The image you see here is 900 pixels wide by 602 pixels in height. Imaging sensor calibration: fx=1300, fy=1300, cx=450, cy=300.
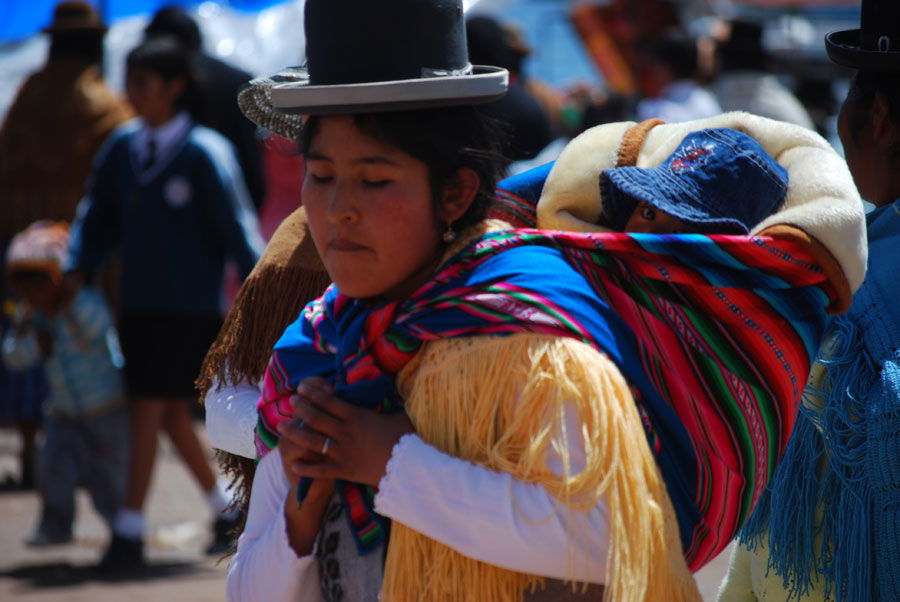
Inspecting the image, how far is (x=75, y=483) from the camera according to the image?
6043 mm

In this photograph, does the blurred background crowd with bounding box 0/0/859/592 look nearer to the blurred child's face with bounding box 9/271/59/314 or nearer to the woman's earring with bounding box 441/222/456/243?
the blurred child's face with bounding box 9/271/59/314

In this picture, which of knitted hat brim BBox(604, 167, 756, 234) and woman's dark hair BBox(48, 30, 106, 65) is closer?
knitted hat brim BBox(604, 167, 756, 234)

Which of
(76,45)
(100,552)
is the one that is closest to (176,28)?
(76,45)

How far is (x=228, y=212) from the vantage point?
228 inches

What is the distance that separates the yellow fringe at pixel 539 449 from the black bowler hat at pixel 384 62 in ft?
1.24

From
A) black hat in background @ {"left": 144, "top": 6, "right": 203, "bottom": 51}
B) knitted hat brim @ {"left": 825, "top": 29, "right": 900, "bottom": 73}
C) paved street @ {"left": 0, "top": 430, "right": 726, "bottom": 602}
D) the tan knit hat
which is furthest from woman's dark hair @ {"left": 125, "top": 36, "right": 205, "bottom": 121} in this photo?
knitted hat brim @ {"left": 825, "top": 29, "right": 900, "bottom": 73}

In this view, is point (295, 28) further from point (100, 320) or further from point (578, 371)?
point (578, 371)

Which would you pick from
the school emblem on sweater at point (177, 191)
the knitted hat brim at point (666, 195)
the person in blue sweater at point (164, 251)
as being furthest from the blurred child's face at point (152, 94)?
the knitted hat brim at point (666, 195)

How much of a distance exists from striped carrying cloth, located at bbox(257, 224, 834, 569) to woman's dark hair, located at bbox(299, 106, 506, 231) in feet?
0.34

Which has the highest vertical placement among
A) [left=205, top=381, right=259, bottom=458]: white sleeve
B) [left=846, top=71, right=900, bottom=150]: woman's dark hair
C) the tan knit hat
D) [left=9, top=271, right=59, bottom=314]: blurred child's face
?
[left=846, top=71, right=900, bottom=150]: woman's dark hair

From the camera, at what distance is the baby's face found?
2.13 m

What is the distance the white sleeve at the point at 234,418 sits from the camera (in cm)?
248

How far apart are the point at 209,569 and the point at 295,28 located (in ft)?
17.2

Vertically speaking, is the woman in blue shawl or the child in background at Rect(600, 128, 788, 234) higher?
the child in background at Rect(600, 128, 788, 234)
